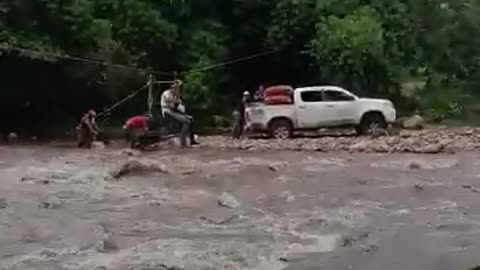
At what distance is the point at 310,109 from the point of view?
27953 mm

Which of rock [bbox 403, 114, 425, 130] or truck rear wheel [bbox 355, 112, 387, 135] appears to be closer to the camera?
truck rear wheel [bbox 355, 112, 387, 135]

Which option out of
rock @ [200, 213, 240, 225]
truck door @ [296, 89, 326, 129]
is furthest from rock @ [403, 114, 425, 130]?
rock @ [200, 213, 240, 225]

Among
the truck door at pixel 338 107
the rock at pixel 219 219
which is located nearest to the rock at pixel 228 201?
the rock at pixel 219 219

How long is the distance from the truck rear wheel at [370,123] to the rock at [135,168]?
8.67m

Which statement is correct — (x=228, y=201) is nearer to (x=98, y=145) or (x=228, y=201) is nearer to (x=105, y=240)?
(x=105, y=240)

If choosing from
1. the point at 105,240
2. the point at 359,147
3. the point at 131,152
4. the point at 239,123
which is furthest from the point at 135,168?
the point at 239,123

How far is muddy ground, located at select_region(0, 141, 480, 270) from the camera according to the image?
11867mm

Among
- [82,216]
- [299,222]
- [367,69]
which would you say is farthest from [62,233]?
[367,69]

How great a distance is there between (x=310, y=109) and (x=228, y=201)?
1179 cm

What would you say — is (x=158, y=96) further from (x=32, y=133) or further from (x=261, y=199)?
(x=261, y=199)

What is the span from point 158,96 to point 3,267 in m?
20.5

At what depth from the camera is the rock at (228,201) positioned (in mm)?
16173

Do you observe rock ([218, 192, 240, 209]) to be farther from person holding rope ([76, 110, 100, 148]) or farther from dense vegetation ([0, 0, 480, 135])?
dense vegetation ([0, 0, 480, 135])

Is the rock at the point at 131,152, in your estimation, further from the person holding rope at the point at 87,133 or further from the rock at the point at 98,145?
the person holding rope at the point at 87,133
